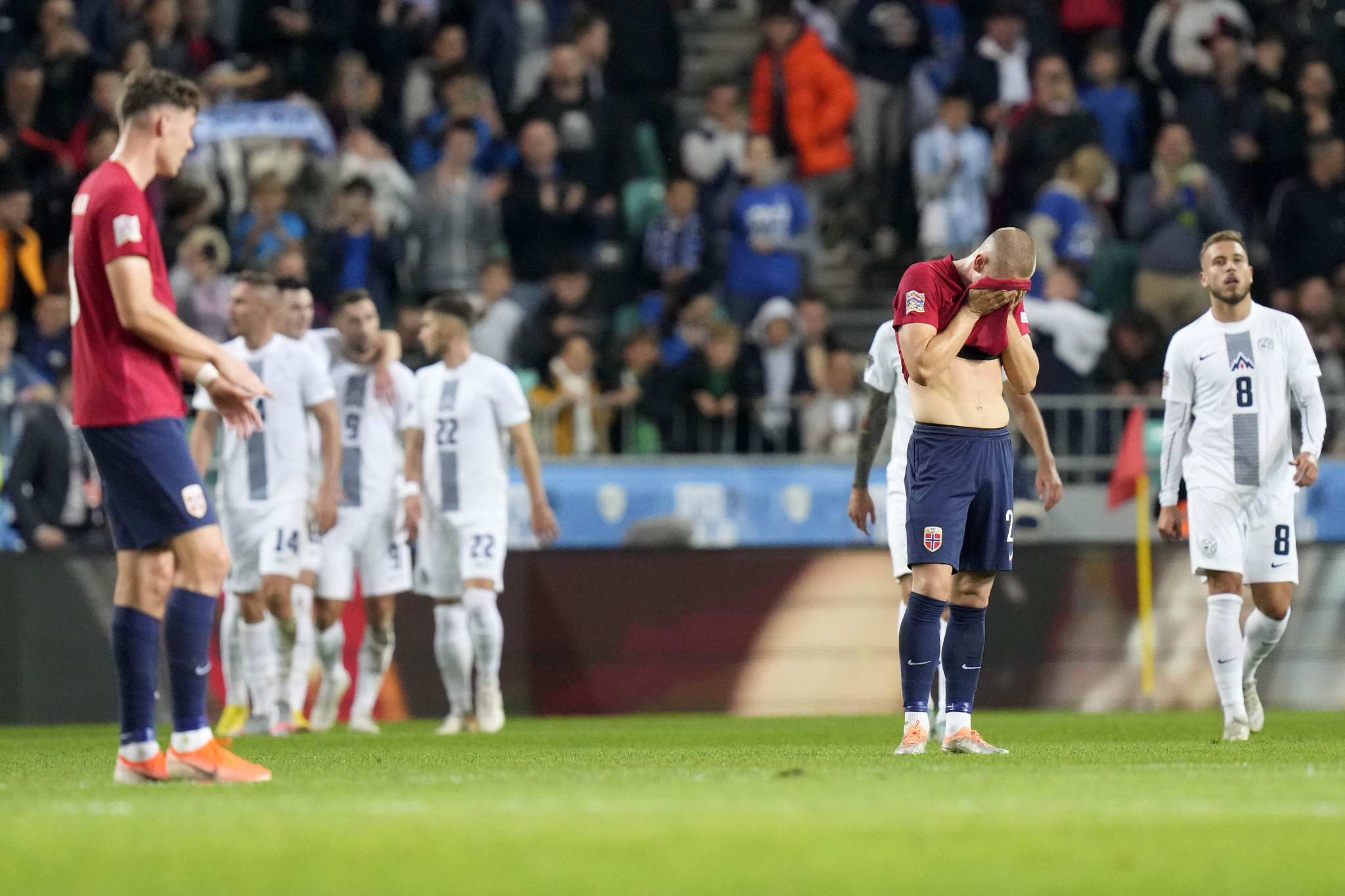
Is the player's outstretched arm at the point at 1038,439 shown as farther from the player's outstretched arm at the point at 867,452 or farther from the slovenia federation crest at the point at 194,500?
Answer: the slovenia federation crest at the point at 194,500

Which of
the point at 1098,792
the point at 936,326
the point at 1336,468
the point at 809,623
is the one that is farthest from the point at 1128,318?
the point at 1098,792

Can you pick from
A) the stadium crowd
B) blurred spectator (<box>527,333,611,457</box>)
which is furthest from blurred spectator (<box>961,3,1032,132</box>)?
blurred spectator (<box>527,333,611,457</box>)

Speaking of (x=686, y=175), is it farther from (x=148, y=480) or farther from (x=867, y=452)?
(x=148, y=480)

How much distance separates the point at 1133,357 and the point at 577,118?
17.7 feet

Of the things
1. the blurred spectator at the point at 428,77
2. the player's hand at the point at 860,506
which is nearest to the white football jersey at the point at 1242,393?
the player's hand at the point at 860,506

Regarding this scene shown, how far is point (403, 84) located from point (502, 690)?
681 centimetres

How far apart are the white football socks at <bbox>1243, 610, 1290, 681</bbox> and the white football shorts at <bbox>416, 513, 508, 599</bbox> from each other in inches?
171

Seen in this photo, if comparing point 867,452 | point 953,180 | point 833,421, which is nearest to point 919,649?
point 867,452

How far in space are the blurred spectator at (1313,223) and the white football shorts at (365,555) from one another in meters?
8.73

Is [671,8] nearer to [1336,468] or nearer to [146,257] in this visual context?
[1336,468]

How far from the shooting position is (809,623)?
14008 mm

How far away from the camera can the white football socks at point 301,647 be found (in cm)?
1241

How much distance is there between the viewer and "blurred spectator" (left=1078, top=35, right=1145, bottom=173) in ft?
60.4

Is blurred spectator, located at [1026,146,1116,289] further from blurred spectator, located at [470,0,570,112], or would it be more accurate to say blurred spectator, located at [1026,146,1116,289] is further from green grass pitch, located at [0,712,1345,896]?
green grass pitch, located at [0,712,1345,896]
